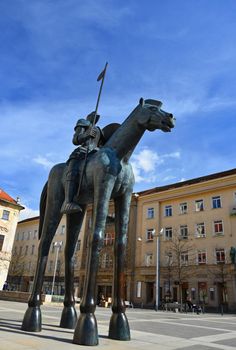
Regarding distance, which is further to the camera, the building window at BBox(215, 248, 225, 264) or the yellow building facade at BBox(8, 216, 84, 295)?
the yellow building facade at BBox(8, 216, 84, 295)

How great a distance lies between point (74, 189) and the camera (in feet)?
22.4

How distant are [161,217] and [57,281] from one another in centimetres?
1907

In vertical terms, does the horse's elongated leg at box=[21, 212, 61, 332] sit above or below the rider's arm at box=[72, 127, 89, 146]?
below

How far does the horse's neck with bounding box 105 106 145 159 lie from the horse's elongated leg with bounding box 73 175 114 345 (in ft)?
2.40

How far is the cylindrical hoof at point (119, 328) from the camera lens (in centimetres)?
587

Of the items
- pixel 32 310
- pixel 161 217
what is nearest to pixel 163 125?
pixel 32 310

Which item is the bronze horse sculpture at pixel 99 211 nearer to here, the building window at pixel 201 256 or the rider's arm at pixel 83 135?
the rider's arm at pixel 83 135

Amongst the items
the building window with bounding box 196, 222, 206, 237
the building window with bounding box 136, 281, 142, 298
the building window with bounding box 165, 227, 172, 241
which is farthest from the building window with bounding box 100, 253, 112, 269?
the building window with bounding box 196, 222, 206, 237

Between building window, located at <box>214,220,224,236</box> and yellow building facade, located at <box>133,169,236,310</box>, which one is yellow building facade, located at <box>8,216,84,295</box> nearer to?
yellow building facade, located at <box>133,169,236,310</box>

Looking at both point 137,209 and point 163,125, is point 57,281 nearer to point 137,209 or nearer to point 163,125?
point 137,209

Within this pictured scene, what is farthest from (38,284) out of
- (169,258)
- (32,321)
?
(169,258)

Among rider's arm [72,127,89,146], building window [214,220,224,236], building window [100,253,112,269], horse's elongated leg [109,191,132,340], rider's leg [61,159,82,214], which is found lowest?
horse's elongated leg [109,191,132,340]

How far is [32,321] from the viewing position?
6.29 metres

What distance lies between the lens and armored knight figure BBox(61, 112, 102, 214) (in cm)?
674
